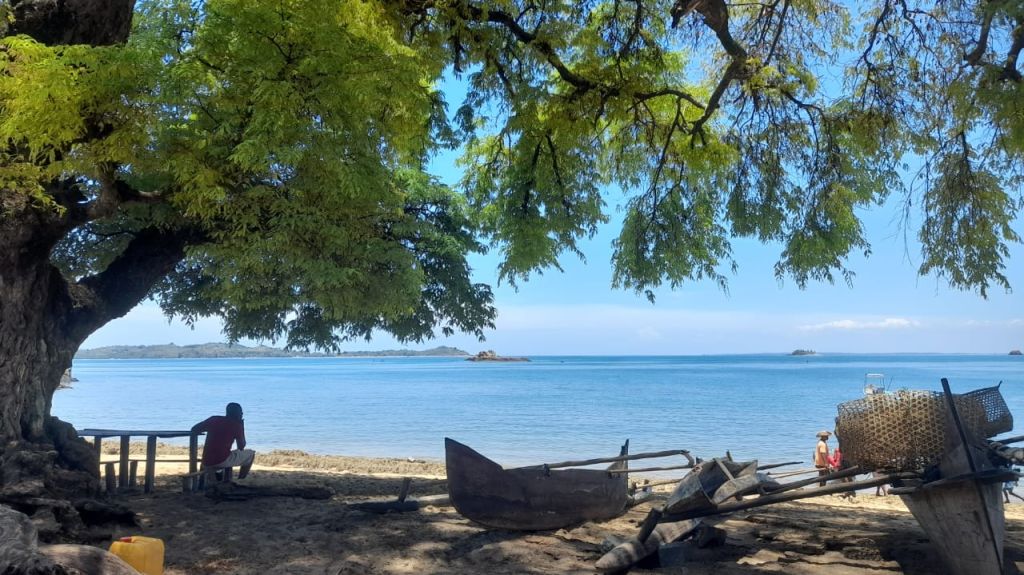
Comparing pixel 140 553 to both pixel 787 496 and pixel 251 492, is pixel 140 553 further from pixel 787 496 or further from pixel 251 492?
pixel 787 496

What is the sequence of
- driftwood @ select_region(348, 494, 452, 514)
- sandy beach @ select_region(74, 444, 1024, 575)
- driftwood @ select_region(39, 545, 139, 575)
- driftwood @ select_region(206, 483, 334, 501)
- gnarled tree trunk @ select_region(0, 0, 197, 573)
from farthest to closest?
driftwood @ select_region(206, 483, 334, 501) → driftwood @ select_region(348, 494, 452, 514) → gnarled tree trunk @ select_region(0, 0, 197, 573) → sandy beach @ select_region(74, 444, 1024, 575) → driftwood @ select_region(39, 545, 139, 575)

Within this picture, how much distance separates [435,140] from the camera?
8.80m

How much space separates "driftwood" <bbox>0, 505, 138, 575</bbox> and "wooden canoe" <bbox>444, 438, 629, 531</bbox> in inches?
144

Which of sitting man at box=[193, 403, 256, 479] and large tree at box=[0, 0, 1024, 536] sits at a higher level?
large tree at box=[0, 0, 1024, 536]

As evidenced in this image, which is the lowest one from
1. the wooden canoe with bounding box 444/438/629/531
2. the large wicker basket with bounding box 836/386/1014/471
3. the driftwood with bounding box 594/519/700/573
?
the driftwood with bounding box 594/519/700/573

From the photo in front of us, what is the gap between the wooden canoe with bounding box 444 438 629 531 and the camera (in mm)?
7371

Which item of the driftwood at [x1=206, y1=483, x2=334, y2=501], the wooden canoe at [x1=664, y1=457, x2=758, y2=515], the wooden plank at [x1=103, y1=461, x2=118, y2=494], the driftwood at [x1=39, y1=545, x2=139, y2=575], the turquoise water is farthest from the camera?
the turquoise water

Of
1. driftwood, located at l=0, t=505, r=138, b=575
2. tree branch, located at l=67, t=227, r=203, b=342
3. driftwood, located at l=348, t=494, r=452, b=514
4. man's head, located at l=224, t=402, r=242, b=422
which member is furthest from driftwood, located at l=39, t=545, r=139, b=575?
man's head, located at l=224, t=402, r=242, b=422

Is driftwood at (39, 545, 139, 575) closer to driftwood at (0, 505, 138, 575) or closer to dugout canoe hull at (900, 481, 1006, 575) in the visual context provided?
driftwood at (0, 505, 138, 575)

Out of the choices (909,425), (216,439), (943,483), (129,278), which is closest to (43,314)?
(129,278)

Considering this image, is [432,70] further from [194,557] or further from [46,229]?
[194,557]

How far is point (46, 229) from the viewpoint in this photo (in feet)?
22.5

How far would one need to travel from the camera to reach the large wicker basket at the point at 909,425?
5578mm

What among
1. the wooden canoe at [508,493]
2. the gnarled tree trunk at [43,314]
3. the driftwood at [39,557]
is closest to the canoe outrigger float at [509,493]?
the wooden canoe at [508,493]
